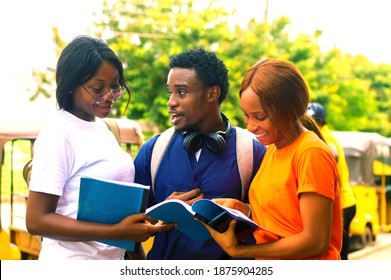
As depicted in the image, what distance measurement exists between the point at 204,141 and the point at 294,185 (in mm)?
538

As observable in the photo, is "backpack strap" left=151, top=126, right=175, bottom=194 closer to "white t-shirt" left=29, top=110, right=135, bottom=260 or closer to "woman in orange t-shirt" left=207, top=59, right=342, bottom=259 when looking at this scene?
"white t-shirt" left=29, top=110, right=135, bottom=260

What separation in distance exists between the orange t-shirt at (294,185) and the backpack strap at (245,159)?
25 centimetres

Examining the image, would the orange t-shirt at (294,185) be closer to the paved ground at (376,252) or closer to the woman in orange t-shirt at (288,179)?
A: the woman in orange t-shirt at (288,179)

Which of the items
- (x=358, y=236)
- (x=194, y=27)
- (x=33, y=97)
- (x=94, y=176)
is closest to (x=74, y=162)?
(x=94, y=176)

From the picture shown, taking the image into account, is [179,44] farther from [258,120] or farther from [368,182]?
[258,120]

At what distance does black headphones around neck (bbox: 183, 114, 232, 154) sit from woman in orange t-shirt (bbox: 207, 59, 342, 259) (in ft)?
0.95

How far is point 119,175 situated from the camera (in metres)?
2.28

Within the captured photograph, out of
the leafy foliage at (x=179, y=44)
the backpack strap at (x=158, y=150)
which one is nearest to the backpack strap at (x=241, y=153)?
the backpack strap at (x=158, y=150)

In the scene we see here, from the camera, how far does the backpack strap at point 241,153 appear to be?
7.93 feet

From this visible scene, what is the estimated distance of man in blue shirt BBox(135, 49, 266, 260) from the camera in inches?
95.3

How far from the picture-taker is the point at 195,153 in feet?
8.14

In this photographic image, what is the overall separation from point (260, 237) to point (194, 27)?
38.3ft

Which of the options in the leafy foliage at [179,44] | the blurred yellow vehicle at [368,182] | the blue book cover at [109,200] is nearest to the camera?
the blue book cover at [109,200]

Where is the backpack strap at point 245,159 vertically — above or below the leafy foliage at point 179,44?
above
